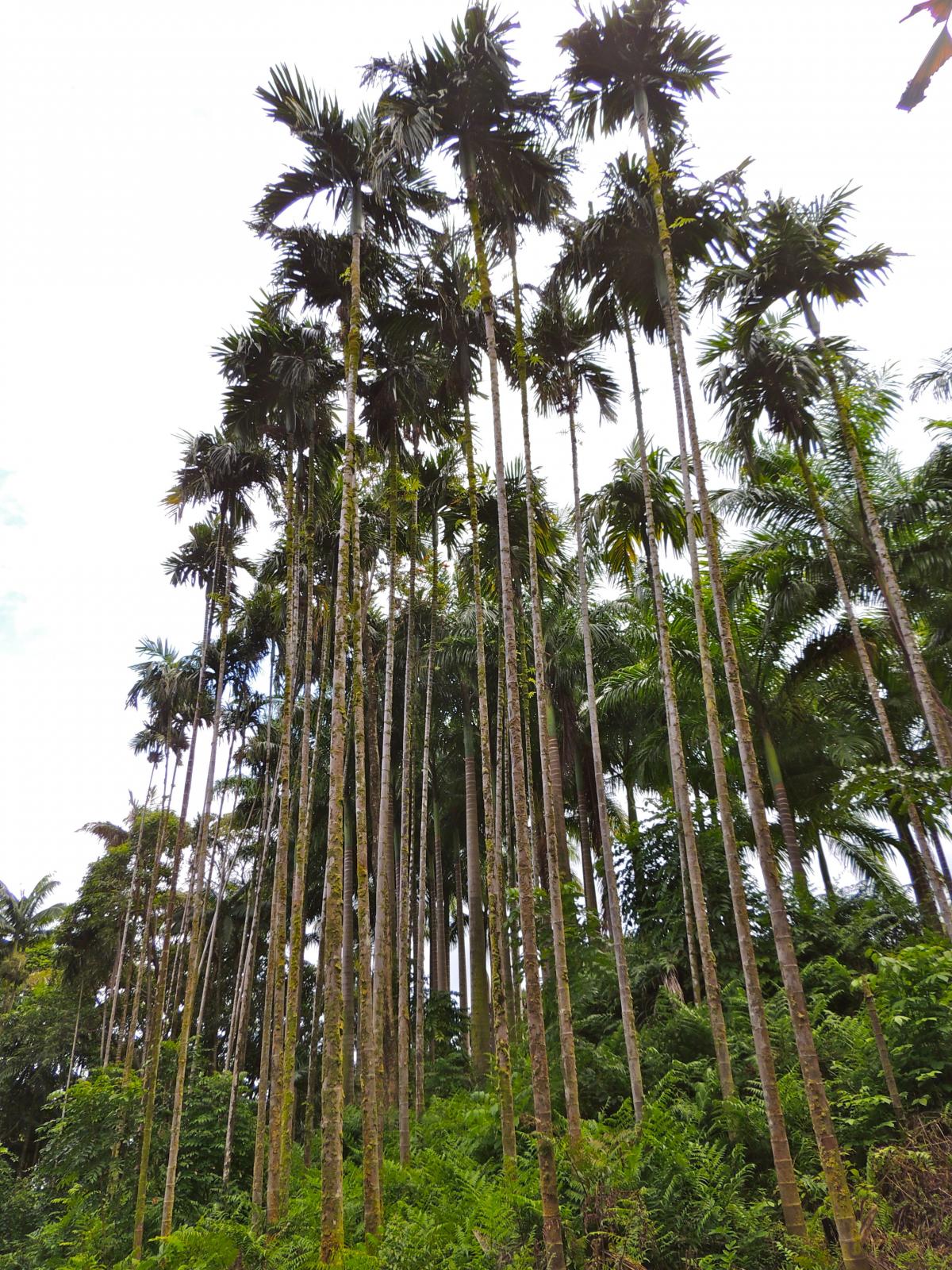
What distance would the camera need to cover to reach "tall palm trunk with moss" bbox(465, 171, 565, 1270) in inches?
233

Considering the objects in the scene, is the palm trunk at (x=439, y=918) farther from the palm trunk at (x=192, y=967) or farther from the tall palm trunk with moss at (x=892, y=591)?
the tall palm trunk with moss at (x=892, y=591)

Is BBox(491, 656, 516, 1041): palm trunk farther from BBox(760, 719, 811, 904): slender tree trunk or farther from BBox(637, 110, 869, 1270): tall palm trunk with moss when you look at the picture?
BBox(760, 719, 811, 904): slender tree trunk

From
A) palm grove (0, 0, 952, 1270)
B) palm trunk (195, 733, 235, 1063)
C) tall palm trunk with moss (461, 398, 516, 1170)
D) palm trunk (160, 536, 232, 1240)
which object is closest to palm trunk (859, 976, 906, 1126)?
palm grove (0, 0, 952, 1270)

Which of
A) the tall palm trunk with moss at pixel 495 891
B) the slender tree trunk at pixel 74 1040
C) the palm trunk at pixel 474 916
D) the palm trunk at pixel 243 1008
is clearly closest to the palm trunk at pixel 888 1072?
the tall palm trunk with moss at pixel 495 891

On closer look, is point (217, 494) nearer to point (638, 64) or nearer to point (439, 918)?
point (638, 64)

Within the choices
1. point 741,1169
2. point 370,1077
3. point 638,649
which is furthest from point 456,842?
point 741,1169

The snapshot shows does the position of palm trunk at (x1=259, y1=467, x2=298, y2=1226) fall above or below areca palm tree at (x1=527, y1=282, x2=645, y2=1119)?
below

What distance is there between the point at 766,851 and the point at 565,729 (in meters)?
13.0

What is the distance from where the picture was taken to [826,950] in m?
12.8

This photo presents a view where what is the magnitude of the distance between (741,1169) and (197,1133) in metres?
14.5

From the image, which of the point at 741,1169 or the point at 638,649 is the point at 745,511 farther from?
the point at 741,1169

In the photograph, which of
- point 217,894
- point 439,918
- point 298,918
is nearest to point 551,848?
point 298,918

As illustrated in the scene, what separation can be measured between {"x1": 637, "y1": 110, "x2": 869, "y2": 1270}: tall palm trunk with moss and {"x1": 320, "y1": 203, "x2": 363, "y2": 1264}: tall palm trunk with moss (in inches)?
151

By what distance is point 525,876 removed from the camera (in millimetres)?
7273
